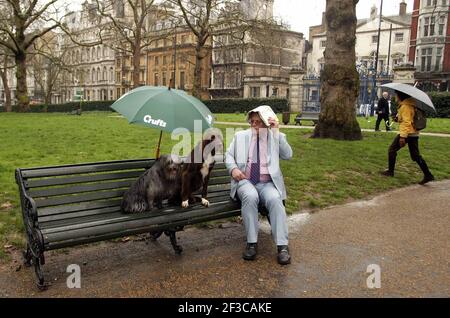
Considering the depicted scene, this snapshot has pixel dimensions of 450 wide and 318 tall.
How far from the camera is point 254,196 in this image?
4914 millimetres

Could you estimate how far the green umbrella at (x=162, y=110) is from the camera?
4.41 meters

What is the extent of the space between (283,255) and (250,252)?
352 mm

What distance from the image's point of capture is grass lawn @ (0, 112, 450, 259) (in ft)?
23.0

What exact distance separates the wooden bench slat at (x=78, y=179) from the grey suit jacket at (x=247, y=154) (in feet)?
3.55

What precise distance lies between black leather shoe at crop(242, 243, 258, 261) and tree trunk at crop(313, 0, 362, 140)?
9070 mm

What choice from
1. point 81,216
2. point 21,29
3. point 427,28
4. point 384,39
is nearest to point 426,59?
point 427,28

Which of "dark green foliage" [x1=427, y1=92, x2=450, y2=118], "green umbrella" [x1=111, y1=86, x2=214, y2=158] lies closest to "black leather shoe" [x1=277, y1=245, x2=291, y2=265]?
"green umbrella" [x1=111, y1=86, x2=214, y2=158]

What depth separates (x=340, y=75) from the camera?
12.9 m

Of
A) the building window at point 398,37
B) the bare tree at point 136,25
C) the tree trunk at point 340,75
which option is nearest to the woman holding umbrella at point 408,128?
the tree trunk at point 340,75

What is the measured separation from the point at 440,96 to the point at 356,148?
21.5 m

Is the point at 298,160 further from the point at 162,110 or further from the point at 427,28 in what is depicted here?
the point at 427,28

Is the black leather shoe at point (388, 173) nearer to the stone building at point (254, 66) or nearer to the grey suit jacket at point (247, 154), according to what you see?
the grey suit jacket at point (247, 154)
